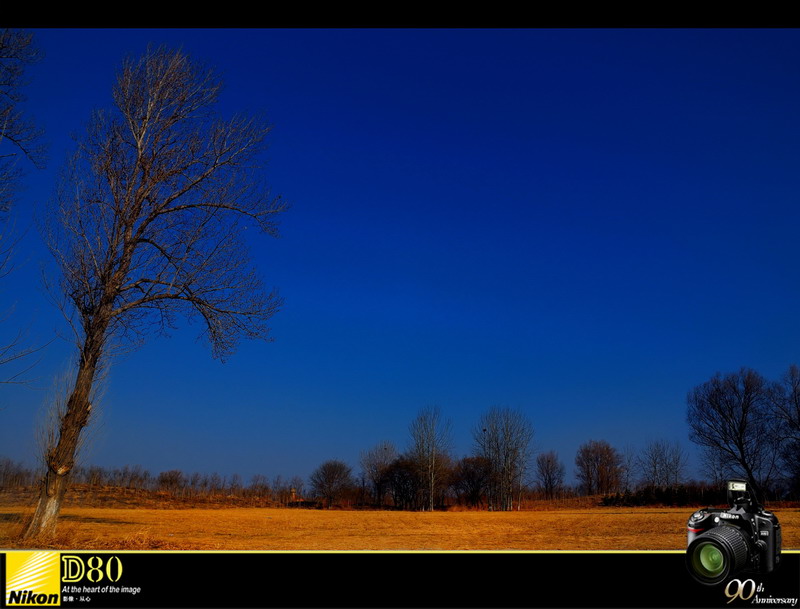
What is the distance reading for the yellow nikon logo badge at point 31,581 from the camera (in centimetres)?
445

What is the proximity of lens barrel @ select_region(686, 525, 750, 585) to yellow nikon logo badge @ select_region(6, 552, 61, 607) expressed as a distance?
479 cm

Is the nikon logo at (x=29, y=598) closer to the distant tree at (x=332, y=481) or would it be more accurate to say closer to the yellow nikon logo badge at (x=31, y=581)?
the yellow nikon logo badge at (x=31, y=581)

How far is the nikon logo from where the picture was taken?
14.5 feet

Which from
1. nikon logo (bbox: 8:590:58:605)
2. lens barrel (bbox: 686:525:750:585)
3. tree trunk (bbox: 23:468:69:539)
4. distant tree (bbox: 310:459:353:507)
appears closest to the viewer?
lens barrel (bbox: 686:525:750:585)

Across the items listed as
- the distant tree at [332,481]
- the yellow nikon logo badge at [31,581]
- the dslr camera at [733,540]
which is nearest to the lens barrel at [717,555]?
the dslr camera at [733,540]

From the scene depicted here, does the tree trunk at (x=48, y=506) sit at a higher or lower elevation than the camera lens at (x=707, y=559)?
lower

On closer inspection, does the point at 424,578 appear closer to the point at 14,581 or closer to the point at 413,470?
the point at 14,581

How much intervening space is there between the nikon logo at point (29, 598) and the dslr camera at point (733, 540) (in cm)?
483

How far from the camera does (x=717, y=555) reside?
12.1ft

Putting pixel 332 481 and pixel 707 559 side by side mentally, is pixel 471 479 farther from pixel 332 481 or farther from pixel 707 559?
pixel 707 559

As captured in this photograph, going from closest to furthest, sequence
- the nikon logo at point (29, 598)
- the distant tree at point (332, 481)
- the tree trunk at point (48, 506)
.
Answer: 1. the nikon logo at point (29, 598)
2. the tree trunk at point (48, 506)
3. the distant tree at point (332, 481)

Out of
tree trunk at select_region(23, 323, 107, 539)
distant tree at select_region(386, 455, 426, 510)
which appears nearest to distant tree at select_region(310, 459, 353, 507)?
distant tree at select_region(386, 455, 426, 510)

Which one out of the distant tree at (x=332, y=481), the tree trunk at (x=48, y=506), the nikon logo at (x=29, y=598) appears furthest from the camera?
the distant tree at (x=332, y=481)

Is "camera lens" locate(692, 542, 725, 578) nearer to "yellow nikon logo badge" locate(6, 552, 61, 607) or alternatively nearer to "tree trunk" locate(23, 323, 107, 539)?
"yellow nikon logo badge" locate(6, 552, 61, 607)
